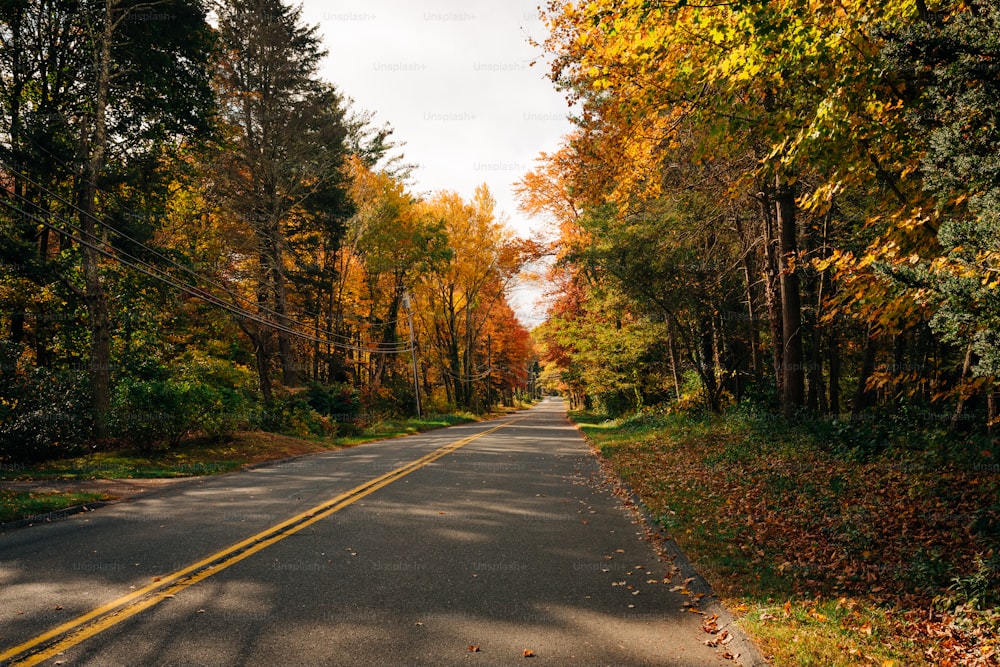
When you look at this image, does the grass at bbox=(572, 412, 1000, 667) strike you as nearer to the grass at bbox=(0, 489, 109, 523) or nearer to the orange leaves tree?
the grass at bbox=(0, 489, 109, 523)

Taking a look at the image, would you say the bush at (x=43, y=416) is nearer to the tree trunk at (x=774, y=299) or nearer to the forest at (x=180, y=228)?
the forest at (x=180, y=228)

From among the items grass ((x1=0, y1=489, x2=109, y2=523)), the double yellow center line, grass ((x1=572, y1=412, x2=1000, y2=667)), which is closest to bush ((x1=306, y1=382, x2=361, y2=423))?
grass ((x1=0, y1=489, x2=109, y2=523))

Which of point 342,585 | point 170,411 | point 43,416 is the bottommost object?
point 342,585

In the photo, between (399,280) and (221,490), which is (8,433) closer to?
(221,490)

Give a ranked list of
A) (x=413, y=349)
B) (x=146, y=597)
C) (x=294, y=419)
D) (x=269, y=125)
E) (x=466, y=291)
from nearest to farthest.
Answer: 1. (x=146, y=597)
2. (x=294, y=419)
3. (x=269, y=125)
4. (x=413, y=349)
5. (x=466, y=291)

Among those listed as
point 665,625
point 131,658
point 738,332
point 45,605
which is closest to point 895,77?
point 665,625

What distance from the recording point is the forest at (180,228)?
14.2m

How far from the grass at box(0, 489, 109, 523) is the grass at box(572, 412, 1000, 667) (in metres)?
8.71

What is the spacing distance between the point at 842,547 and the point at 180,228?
25218 millimetres

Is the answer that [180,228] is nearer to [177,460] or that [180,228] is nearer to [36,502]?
[177,460]

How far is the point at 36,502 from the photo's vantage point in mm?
7988

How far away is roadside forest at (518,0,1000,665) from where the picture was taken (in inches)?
172

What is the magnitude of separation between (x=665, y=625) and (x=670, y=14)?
260 inches

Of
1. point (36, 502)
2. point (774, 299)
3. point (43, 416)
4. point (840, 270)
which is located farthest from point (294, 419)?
point (840, 270)
